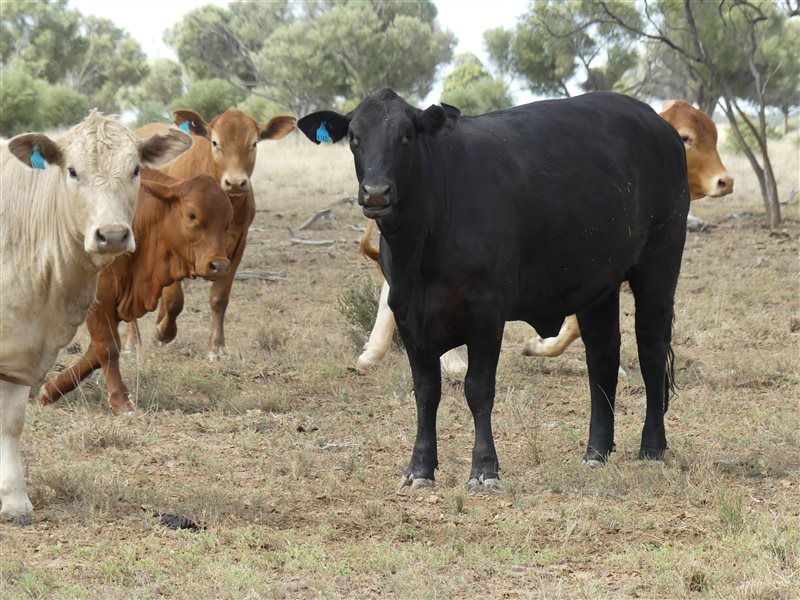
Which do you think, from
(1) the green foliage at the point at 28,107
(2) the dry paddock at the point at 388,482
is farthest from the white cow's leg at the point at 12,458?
(1) the green foliage at the point at 28,107

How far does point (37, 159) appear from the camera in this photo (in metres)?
5.58

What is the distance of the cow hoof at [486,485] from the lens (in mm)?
5738

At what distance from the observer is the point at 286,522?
5.50 metres

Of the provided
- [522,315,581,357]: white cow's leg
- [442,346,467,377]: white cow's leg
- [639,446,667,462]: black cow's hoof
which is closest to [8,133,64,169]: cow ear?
[639,446,667,462]: black cow's hoof

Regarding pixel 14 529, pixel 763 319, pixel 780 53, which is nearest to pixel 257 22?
pixel 780 53

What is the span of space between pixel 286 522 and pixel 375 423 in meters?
2.14

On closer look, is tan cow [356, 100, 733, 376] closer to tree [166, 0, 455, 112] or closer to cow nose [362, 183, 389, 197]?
cow nose [362, 183, 389, 197]

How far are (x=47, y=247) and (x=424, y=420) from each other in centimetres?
203

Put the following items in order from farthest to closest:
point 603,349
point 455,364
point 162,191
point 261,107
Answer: point 261,107 → point 455,364 → point 162,191 → point 603,349

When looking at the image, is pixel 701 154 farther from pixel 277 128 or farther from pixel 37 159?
pixel 37 159

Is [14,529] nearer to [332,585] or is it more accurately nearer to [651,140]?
[332,585]

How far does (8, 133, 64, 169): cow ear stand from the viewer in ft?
18.1

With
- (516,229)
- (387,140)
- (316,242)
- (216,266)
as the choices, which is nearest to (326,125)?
(387,140)

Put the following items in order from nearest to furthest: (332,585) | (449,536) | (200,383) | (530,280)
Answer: (332,585), (449,536), (530,280), (200,383)
